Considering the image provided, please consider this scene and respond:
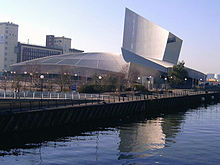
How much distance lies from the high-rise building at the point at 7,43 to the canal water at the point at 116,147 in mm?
133043

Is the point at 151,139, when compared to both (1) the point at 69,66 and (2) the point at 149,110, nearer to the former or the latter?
(2) the point at 149,110

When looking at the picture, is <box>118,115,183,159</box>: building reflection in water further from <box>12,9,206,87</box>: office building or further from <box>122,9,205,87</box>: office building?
<box>122,9,205,87</box>: office building

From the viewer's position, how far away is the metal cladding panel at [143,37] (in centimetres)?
11162

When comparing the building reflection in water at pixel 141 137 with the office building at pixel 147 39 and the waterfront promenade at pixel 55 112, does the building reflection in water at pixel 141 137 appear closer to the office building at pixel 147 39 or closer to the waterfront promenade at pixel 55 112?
the waterfront promenade at pixel 55 112

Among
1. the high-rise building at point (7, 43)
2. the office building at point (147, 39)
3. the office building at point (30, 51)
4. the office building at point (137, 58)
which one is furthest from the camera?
the office building at point (30, 51)

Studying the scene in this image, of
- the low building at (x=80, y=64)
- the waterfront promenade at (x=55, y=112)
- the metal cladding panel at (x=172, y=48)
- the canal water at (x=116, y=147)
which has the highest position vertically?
the metal cladding panel at (x=172, y=48)

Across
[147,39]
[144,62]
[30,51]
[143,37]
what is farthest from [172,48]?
[30,51]

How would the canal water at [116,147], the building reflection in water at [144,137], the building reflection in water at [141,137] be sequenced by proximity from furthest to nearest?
1. the building reflection in water at [141,137]
2. the building reflection in water at [144,137]
3. the canal water at [116,147]

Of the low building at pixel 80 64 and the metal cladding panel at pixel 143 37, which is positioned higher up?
the metal cladding panel at pixel 143 37

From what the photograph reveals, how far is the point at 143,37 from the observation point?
371 ft

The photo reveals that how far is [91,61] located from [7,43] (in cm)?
7287

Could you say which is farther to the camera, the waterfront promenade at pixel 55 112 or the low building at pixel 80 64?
the low building at pixel 80 64

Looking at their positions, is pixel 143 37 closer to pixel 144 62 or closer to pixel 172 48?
pixel 172 48

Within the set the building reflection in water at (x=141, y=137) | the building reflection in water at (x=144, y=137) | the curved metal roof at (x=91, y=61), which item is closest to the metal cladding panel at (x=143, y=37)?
the curved metal roof at (x=91, y=61)
